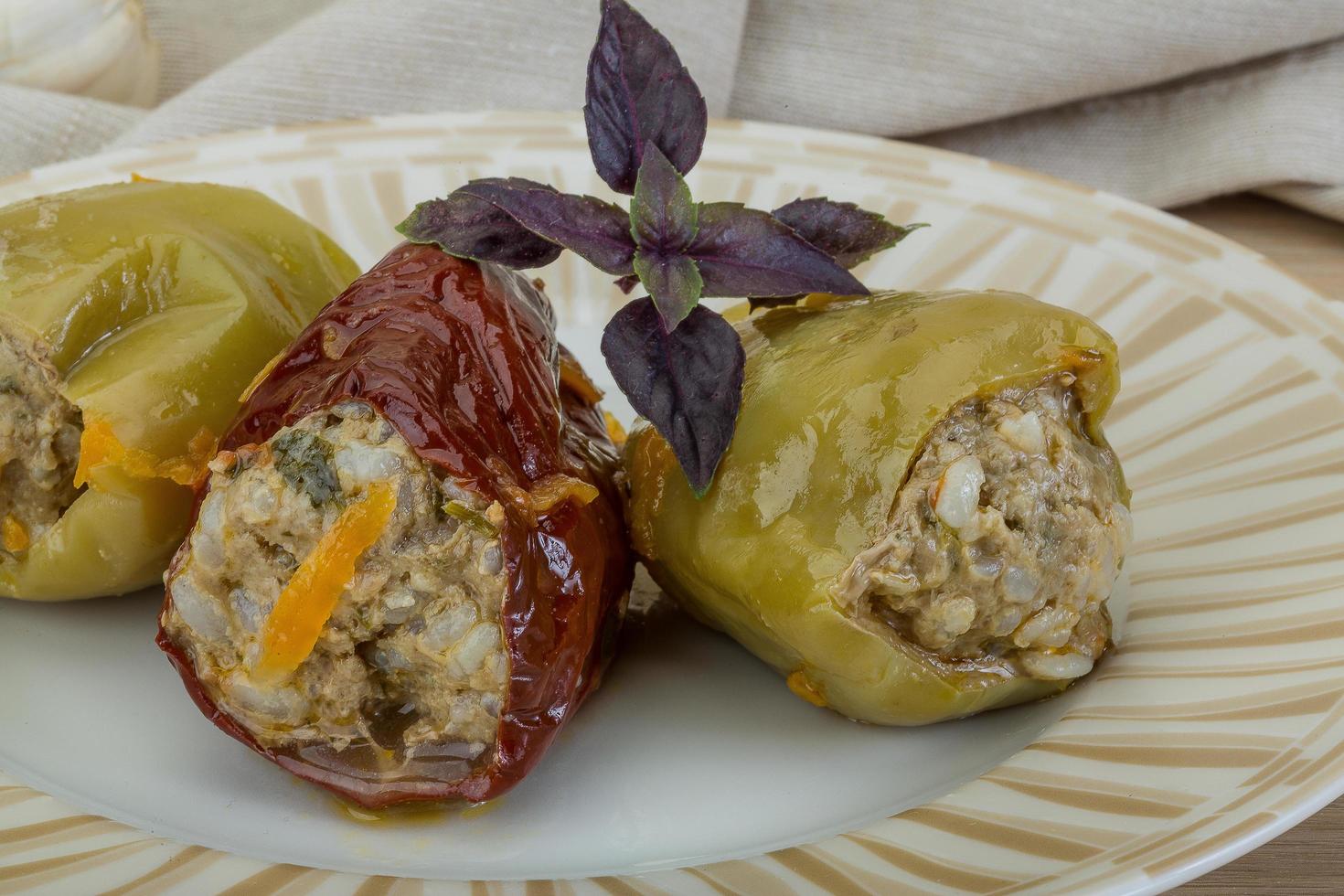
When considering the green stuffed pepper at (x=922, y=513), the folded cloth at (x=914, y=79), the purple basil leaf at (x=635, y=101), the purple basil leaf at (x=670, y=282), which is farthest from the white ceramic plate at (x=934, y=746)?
the folded cloth at (x=914, y=79)

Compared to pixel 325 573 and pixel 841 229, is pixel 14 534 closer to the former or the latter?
pixel 325 573

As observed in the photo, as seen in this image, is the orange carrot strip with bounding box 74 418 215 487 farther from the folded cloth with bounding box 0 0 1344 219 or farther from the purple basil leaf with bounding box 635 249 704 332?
the folded cloth with bounding box 0 0 1344 219

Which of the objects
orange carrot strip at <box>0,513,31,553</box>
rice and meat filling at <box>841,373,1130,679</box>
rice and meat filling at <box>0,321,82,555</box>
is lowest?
orange carrot strip at <box>0,513,31,553</box>

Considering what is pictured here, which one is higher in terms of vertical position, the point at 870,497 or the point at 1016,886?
the point at 870,497

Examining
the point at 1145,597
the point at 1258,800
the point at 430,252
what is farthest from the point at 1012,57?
the point at 1258,800

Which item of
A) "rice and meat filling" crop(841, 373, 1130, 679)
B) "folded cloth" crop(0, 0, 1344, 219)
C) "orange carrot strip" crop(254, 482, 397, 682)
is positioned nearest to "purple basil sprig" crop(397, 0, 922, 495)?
"rice and meat filling" crop(841, 373, 1130, 679)

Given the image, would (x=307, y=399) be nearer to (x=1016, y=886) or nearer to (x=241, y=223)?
(x=241, y=223)

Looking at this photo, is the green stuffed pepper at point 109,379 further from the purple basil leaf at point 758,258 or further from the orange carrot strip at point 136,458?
the purple basil leaf at point 758,258
